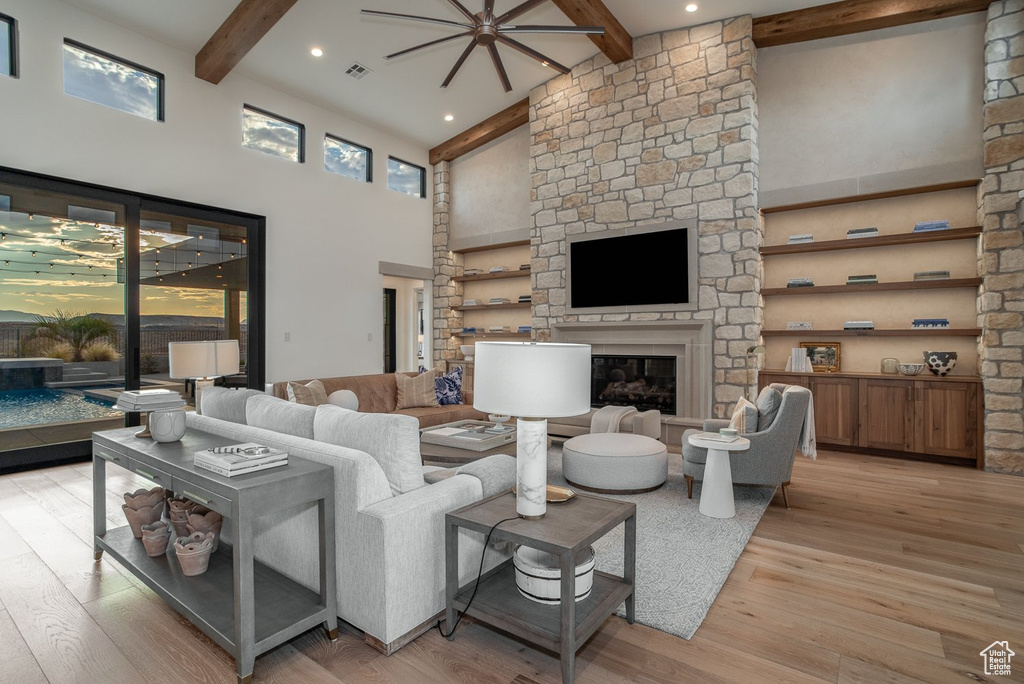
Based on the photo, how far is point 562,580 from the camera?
1.62m

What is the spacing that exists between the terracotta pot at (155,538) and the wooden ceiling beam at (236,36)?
14.5 feet

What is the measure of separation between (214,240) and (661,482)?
537cm

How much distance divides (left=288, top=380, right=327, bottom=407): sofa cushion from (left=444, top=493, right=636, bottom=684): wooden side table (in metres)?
2.72

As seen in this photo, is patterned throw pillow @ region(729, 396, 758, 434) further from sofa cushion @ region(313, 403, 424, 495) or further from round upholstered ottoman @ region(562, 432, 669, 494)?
sofa cushion @ region(313, 403, 424, 495)

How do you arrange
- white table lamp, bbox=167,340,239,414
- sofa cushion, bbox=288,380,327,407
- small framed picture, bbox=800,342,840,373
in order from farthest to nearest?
1. small framed picture, bbox=800,342,840,373
2. sofa cushion, bbox=288,380,327,407
3. white table lamp, bbox=167,340,239,414

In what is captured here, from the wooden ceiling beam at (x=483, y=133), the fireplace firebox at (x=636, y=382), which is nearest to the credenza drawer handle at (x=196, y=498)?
the fireplace firebox at (x=636, y=382)

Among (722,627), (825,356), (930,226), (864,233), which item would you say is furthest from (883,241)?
(722,627)

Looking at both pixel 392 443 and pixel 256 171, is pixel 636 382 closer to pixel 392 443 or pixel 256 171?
pixel 392 443

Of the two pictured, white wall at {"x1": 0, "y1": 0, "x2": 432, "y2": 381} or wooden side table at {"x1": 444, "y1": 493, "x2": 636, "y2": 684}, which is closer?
wooden side table at {"x1": 444, "y1": 493, "x2": 636, "y2": 684}

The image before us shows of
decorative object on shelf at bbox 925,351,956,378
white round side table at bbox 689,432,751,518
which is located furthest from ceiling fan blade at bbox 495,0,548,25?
decorative object on shelf at bbox 925,351,956,378

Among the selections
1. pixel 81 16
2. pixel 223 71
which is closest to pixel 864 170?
pixel 223 71

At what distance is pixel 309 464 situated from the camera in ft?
6.50

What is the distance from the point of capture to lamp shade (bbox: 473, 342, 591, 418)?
5.78ft

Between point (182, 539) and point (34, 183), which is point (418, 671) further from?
point (34, 183)
